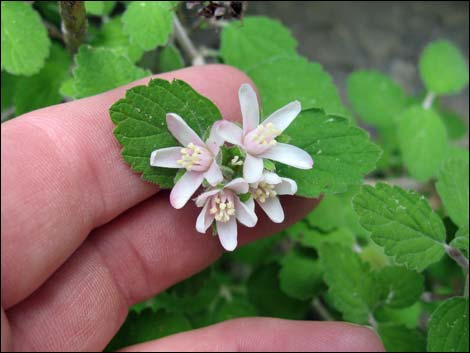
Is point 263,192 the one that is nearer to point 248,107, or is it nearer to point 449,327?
point 248,107

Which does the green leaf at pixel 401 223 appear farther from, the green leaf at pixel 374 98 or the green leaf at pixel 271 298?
the green leaf at pixel 374 98

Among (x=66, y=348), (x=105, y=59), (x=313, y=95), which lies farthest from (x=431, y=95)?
(x=66, y=348)

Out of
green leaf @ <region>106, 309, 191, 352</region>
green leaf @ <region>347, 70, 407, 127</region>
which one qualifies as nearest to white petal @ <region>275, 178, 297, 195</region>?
green leaf @ <region>106, 309, 191, 352</region>

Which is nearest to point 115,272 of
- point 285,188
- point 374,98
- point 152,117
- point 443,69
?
point 152,117

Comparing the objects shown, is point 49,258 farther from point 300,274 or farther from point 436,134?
point 436,134

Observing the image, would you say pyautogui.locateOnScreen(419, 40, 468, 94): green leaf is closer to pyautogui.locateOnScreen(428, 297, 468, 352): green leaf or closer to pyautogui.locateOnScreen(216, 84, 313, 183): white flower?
pyautogui.locateOnScreen(428, 297, 468, 352): green leaf

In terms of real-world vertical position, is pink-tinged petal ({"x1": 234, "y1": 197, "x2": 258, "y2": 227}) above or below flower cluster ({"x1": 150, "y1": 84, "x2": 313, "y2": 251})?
below
